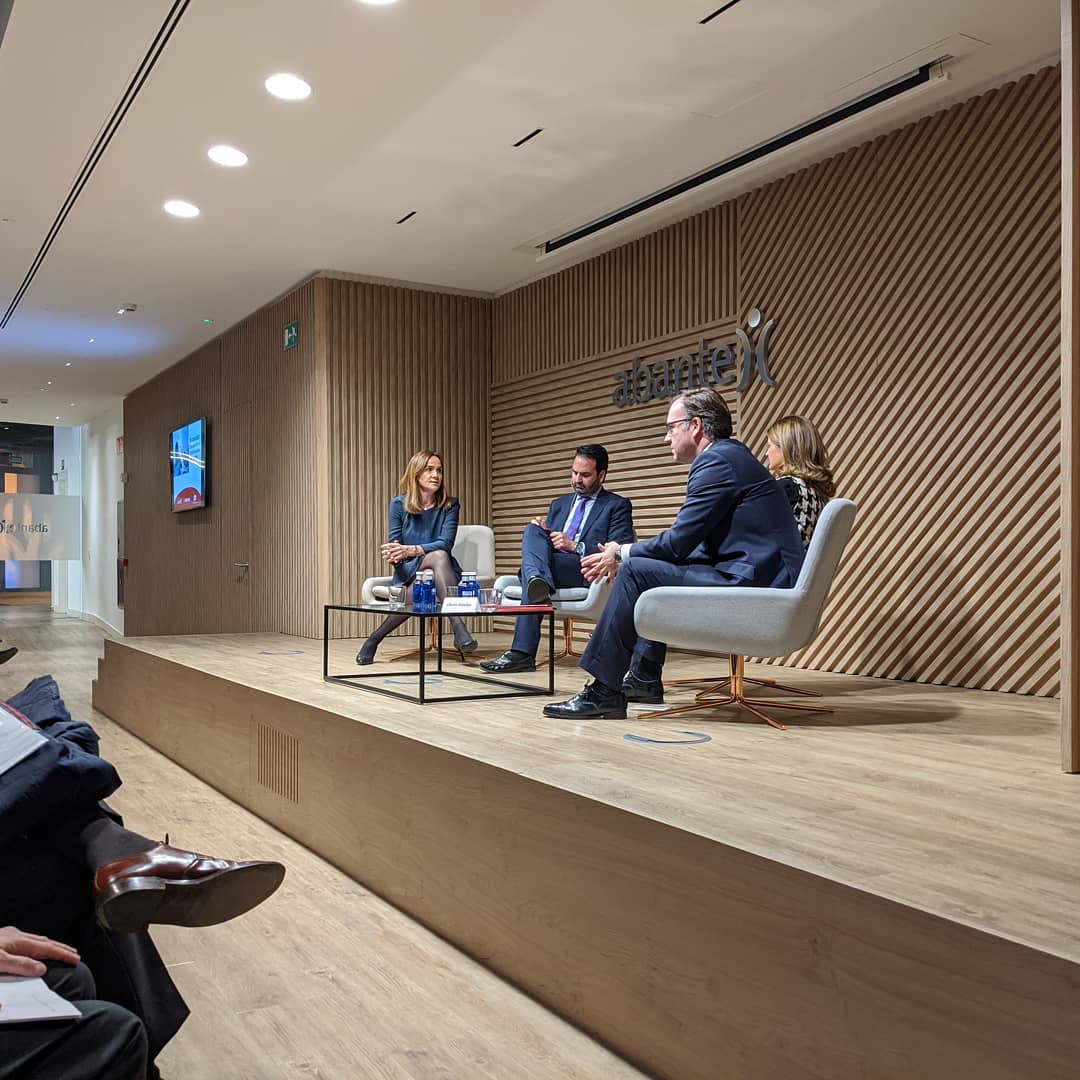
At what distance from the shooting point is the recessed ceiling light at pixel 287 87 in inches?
182

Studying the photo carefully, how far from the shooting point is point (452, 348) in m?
8.47

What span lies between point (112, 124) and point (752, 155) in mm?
3320

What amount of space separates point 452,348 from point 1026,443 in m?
4.98

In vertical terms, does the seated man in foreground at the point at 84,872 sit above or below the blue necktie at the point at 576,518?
below

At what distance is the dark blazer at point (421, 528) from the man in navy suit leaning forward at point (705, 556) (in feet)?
8.08

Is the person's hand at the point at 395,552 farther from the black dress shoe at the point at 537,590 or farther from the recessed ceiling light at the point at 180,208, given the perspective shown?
the recessed ceiling light at the point at 180,208

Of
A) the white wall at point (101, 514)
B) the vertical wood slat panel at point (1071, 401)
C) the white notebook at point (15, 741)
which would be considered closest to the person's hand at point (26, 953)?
the white notebook at point (15, 741)

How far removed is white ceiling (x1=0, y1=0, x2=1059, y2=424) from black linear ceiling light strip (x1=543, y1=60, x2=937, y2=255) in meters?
0.06

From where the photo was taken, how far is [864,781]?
8.59ft

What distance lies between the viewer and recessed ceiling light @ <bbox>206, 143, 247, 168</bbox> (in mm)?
5457

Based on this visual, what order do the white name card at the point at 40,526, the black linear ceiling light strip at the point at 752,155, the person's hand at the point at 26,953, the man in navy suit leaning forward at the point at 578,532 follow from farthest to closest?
1. the white name card at the point at 40,526
2. the man in navy suit leaning forward at the point at 578,532
3. the black linear ceiling light strip at the point at 752,155
4. the person's hand at the point at 26,953

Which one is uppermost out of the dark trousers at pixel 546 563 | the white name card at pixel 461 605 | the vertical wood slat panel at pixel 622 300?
the vertical wood slat panel at pixel 622 300

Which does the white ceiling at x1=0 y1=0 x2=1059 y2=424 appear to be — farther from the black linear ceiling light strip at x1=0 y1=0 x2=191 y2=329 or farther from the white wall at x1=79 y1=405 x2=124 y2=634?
the white wall at x1=79 y1=405 x2=124 y2=634

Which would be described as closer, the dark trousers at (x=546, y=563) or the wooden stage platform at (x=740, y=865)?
the wooden stage platform at (x=740, y=865)
